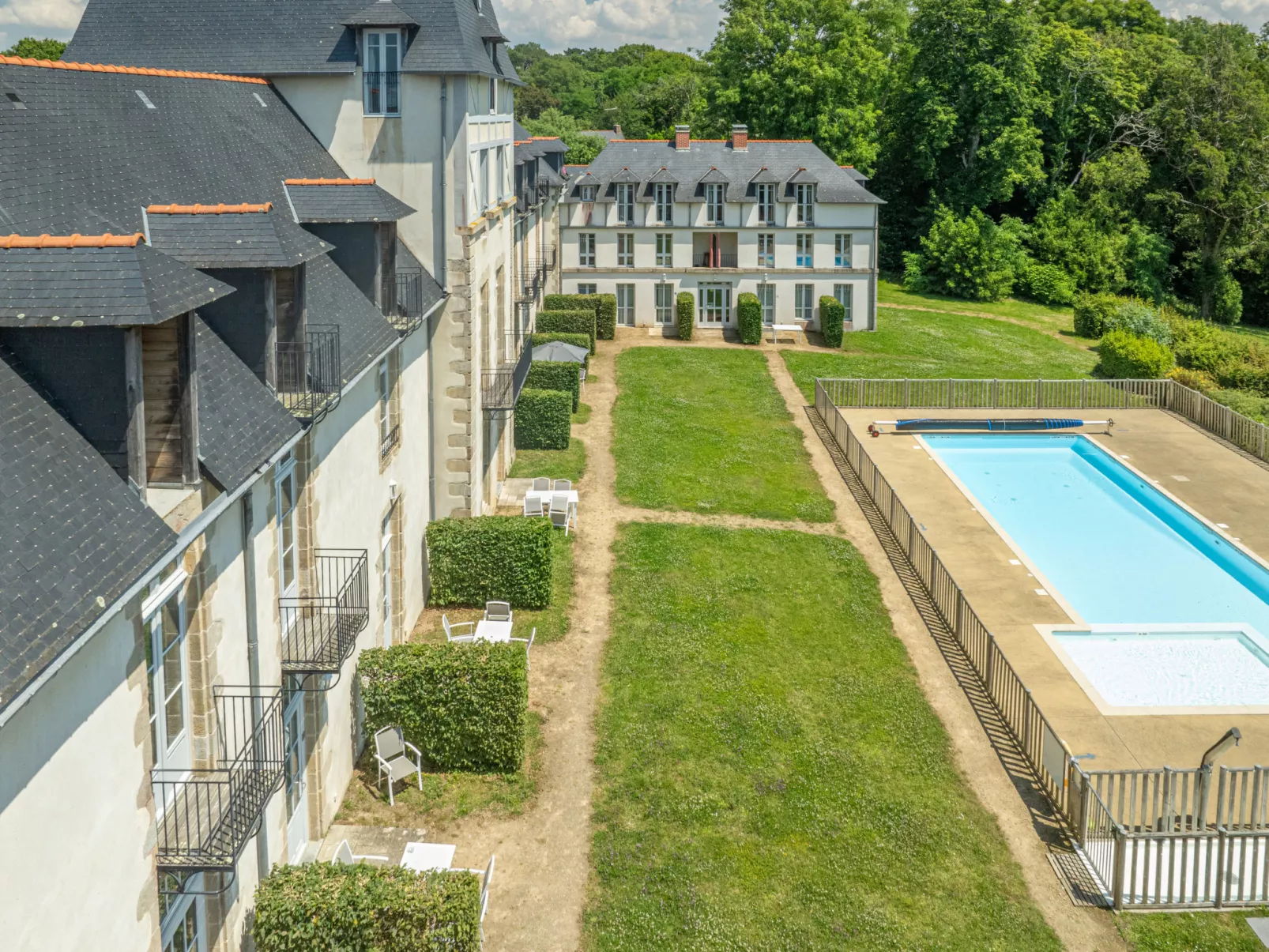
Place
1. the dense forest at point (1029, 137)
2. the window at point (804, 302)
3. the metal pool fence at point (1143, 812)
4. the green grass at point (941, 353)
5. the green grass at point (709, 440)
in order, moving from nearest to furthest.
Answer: the metal pool fence at point (1143, 812), the green grass at point (709, 440), the green grass at point (941, 353), the window at point (804, 302), the dense forest at point (1029, 137)

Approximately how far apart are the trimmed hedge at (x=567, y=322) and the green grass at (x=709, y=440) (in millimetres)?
2044

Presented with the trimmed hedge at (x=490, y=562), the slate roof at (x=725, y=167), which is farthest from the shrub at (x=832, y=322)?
the trimmed hedge at (x=490, y=562)

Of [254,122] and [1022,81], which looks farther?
[1022,81]

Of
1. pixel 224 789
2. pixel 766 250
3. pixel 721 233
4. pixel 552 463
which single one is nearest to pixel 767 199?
pixel 766 250

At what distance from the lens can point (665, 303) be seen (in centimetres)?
5322

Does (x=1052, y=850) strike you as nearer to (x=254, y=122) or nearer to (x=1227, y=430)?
(x=254, y=122)

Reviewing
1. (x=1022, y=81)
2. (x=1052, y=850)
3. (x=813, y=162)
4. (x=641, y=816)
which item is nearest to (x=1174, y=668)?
(x=1052, y=850)

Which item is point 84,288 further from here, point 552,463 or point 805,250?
point 805,250

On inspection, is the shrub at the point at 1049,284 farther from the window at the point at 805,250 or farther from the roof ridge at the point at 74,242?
the roof ridge at the point at 74,242

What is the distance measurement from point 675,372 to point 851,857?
30.4 meters

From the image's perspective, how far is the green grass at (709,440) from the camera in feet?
101

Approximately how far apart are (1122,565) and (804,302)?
86.4 ft

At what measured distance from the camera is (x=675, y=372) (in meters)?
45.1

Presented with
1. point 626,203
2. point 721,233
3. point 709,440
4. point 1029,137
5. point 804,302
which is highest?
point 1029,137
